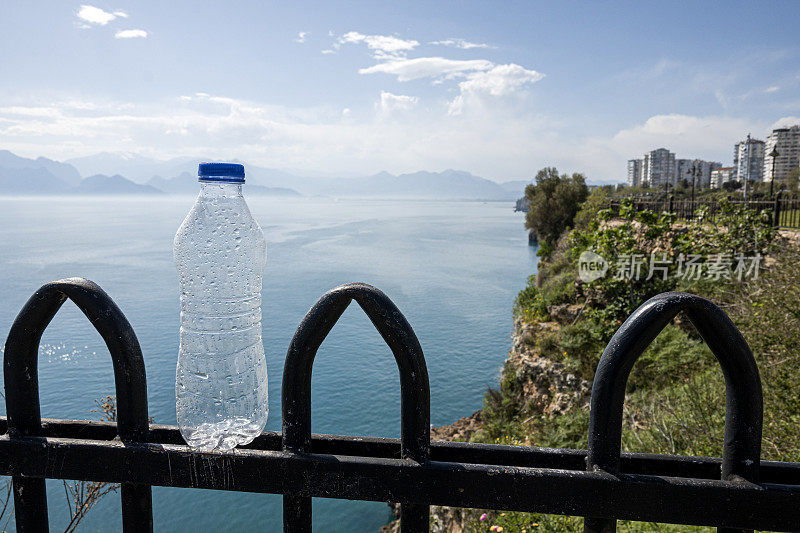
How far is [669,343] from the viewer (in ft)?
35.8

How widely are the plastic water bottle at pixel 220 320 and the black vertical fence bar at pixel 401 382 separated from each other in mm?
518

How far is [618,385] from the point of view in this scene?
86 centimetres

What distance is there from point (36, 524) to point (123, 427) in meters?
0.30

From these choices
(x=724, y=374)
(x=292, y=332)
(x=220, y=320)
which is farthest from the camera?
(x=292, y=332)

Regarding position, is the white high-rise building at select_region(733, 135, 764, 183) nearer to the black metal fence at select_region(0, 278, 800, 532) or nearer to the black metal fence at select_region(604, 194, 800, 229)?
the black metal fence at select_region(604, 194, 800, 229)

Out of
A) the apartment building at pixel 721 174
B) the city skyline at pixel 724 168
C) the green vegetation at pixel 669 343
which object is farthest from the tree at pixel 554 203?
the apartment building at pixel 721 174

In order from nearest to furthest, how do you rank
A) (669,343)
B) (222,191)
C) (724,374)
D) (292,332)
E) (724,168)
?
(724,374) < (222,191) < (669,343) < (292,332) < (724,168)

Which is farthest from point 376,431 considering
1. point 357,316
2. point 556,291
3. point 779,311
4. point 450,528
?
point 357,316

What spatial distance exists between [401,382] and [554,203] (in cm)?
3627

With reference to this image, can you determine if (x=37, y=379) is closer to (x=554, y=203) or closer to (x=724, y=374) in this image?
(x=724, y=374)

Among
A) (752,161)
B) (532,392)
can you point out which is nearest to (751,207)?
(532,392)

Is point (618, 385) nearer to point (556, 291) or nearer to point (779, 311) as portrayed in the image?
point (779, 311)

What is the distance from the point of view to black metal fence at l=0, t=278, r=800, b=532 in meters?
0.84

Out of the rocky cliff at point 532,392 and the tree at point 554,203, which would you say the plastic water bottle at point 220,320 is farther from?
the tree at point 554,203
